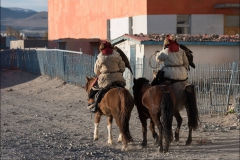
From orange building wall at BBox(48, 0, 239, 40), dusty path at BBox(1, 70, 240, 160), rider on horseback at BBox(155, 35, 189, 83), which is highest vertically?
orange building wall at BBox(48, 0, 239, 40)

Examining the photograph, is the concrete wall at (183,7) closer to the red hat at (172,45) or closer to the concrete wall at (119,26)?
the concrete wall at (119,26)

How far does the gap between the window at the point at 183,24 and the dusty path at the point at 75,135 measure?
389 inches

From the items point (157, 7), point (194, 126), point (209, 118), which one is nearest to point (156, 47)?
point (209, 118)

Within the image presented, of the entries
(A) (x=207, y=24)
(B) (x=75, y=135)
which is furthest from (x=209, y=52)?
(B) (x=75, y=135)

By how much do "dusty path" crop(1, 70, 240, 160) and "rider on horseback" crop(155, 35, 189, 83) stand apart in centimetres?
149

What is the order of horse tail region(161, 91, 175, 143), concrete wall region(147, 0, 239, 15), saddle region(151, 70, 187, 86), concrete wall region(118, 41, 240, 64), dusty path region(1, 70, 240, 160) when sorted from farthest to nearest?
concrete wall region(147, 0, 239, 15) < concrete wall region(118, 41, 240, 64) < saddle region(151, 70, 187, 86) < dusty path region(1, 70, 240, 160) < horse tail region(161, 91, 175, 143)

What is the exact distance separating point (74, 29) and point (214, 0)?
12.8 metres

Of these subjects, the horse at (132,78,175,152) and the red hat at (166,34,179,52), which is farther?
the red hat at (166,34,179,52)

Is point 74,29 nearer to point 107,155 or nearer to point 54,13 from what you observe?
point 54,13

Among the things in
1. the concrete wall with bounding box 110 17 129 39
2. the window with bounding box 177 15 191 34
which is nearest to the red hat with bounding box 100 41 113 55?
the window with bounding box 177 15 191 34

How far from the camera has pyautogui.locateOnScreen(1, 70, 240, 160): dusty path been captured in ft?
38.9

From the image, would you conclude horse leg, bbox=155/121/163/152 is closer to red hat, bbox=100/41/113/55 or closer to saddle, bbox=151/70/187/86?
saddle, bbox=151/70/187/86

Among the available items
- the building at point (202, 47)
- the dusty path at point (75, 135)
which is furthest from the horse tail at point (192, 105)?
the building at point (202, 47)

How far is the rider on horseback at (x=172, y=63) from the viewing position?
12734mm
